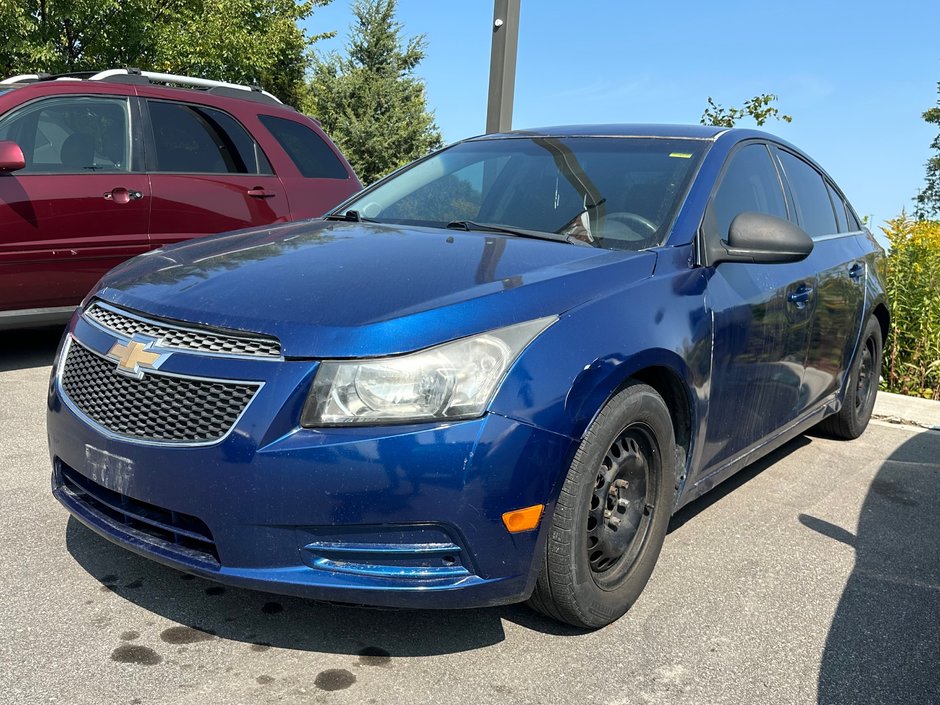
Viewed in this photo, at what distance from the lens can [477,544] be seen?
2.35 meters

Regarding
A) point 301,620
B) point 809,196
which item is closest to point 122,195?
point 301,620

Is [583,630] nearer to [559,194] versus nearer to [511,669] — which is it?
[511,669]

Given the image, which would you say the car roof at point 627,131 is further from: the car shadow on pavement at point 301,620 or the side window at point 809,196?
the car shadow on pavement at point 301,620

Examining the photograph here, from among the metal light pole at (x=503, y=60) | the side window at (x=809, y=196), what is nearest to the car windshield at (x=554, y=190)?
the side window at (x=809, y=196)

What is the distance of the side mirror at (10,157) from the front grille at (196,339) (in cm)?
306

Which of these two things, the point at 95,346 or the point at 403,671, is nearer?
the point at 403,671

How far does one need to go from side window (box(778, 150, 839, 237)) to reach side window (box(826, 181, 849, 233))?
→ 68 mm

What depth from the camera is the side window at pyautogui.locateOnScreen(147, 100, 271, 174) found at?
20.1 feet

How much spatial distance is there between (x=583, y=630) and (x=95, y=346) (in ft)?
5.66

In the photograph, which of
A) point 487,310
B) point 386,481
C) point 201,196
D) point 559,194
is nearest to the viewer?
point 386,481

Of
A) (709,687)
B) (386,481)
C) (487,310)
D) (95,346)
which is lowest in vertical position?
(709,687)

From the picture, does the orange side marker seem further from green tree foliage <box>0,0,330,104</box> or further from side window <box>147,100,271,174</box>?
green tree foliage <box>0,0,330,104</box>

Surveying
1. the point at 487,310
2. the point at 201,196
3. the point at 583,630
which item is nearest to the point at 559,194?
the point at 487,310

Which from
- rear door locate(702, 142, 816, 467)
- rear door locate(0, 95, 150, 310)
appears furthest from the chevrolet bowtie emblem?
rear door locate(0, 95, 150, 310)
